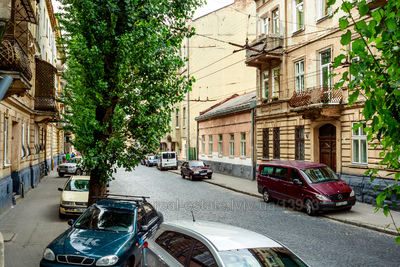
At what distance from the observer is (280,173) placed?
49.9ft

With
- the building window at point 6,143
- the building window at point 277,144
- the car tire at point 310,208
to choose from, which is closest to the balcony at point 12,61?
the building window at point 6,143

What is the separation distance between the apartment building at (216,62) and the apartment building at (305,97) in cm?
1087

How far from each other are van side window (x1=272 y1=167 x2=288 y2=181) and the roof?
10.9 m

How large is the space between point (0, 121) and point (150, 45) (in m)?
8.31

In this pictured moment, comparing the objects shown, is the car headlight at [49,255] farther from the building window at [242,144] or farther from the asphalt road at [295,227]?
the building window at [242,144]

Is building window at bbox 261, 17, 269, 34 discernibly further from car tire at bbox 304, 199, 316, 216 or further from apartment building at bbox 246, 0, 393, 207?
car tire at bbox 304, 199, 316, 216

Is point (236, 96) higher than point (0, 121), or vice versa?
point (236, 96)

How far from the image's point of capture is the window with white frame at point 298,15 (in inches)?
797

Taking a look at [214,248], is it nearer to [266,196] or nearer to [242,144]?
[266,196]

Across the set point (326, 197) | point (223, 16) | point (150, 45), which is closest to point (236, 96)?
point (223, 16)

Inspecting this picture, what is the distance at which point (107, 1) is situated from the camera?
9.47m

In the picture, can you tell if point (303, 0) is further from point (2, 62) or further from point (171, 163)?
point (171, 163)


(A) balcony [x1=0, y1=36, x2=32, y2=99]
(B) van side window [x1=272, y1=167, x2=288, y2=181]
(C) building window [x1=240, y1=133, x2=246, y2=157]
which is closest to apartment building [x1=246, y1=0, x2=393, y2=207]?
(C) building window [x1=240, y1=133, x2=246, y2=157]

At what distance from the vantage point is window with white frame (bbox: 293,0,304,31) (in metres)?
20.2
